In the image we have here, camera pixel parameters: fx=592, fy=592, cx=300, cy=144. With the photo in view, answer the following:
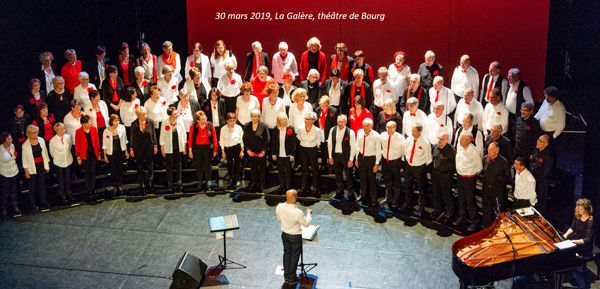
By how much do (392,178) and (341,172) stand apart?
83cm

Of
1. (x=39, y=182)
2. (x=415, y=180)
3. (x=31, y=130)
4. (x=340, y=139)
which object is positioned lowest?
(x=39, y=182)

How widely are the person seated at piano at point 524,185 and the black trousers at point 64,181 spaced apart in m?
6.71

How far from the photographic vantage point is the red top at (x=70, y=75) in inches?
392

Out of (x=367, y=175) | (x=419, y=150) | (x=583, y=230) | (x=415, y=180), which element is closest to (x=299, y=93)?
(x=367, y=175)

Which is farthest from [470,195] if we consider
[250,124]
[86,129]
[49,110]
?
[49,110]

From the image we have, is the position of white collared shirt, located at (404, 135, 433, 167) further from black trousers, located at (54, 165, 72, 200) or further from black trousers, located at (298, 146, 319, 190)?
black trousers, located at (54, 165, 72, 200)

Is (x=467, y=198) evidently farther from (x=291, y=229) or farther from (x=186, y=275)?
(x=186, y=275)

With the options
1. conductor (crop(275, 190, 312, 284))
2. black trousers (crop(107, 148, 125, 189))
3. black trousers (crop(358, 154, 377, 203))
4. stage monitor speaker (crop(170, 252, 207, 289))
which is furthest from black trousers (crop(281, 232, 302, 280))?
black trousers (crop(107, 148, 125, 189))

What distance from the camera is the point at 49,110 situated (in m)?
9.59

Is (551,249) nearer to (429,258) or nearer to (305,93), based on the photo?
(429,258)

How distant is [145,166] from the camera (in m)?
9.73

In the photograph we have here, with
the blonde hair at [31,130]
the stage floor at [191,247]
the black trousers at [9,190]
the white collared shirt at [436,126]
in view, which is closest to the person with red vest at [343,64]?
the white collared shirt at [436,126]

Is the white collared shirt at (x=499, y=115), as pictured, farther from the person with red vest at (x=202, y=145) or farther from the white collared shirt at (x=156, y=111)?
the white collared shirt at (x=156, y=111)

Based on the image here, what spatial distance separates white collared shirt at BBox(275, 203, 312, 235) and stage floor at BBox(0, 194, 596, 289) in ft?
2.47
